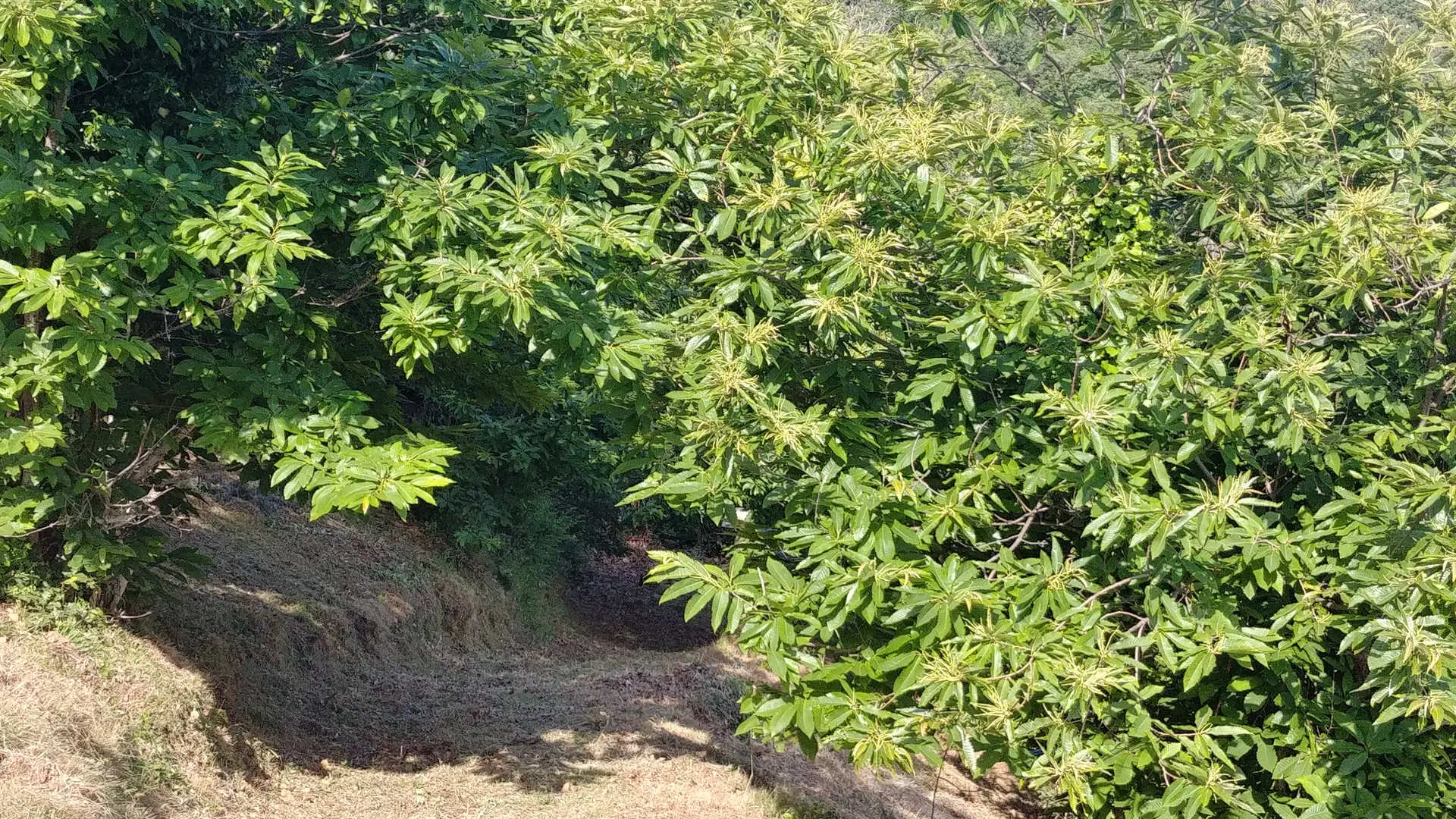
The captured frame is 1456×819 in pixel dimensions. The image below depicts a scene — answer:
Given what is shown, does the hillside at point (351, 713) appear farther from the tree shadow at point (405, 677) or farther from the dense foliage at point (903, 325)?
the dense foliage at point (903, 325)

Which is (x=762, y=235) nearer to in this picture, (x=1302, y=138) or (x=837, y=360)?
(x=837, y=360)

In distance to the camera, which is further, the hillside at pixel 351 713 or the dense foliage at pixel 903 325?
the hillside at pixel 351 713

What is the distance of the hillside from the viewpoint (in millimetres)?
6434

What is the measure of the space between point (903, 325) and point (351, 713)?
6.23 m

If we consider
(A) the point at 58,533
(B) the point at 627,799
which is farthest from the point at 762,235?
(A) the point at 58,533

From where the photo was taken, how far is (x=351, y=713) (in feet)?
31.1

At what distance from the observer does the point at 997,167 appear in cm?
547

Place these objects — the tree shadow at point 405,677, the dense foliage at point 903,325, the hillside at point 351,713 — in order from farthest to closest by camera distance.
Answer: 1. the tree shadow at point 405,677
2. the hillside at point 351,713
3. the dense foliage at point 903,325

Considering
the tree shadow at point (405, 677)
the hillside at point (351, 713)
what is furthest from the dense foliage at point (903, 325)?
the tree shadow at point (405, 677)

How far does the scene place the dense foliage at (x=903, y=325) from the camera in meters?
4.20

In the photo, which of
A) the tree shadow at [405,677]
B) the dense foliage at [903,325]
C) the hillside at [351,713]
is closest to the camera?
the dense foliage at [903,325]

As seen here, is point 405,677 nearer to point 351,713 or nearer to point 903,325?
point 351,713

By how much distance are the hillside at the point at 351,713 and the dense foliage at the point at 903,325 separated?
1082 mm

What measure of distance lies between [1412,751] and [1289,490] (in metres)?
1.13
